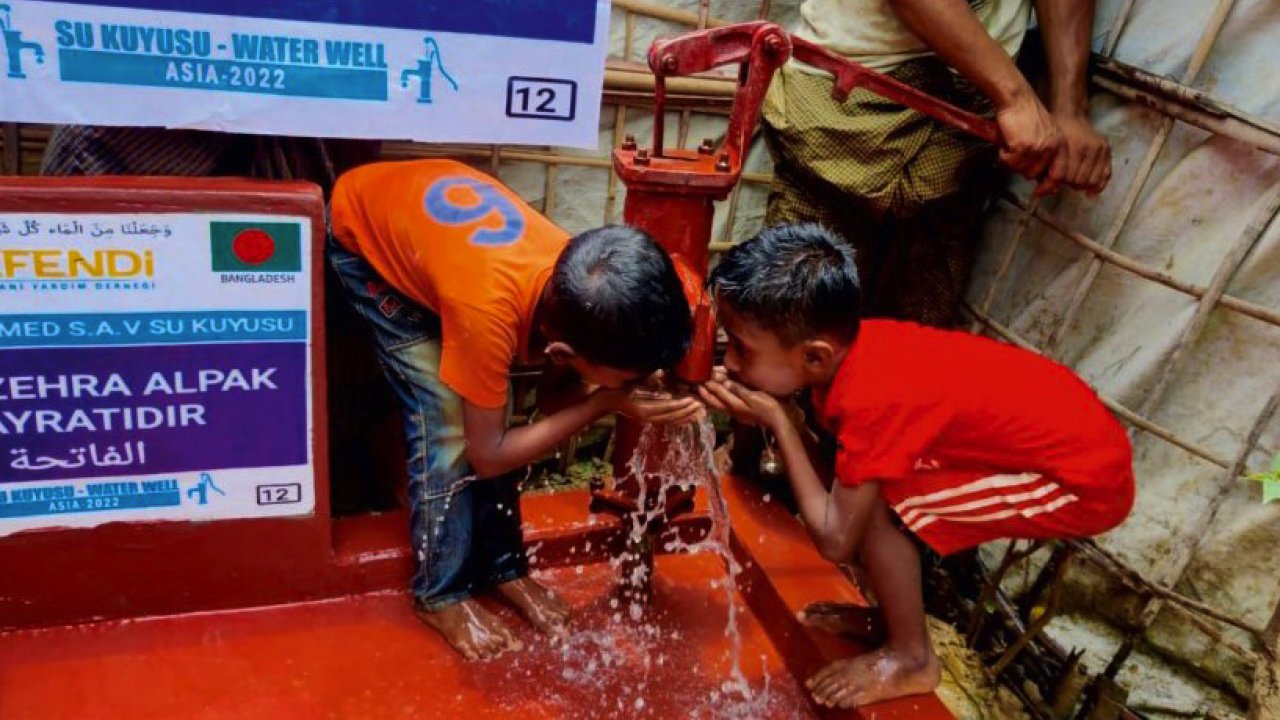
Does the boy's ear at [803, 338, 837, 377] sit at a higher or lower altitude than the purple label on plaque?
higher

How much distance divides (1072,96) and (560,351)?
1.42 metres

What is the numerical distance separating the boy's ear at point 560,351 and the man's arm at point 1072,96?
1.25m

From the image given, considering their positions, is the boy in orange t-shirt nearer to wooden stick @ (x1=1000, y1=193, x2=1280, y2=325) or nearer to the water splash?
the water splash

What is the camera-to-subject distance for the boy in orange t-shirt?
1.78 meters

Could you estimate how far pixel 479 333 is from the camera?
72.7 inches

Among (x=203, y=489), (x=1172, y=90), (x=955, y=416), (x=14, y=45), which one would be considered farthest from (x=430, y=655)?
(x=1172, y=90)

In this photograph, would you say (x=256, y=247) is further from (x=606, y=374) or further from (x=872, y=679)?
(x=872, y=679)

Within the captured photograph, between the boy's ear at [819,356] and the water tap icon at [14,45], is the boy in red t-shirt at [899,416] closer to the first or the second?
the boy's ear at [819,356]

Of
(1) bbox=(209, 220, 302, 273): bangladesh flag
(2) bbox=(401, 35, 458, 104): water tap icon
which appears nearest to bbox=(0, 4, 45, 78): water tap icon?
(1) bbox=(209, 220, 302, 273): bangladesh flag

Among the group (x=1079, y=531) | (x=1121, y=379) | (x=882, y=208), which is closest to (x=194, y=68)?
(x=882, y=208)

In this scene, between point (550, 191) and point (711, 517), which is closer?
point (711, 517)

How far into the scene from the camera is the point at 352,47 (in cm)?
194

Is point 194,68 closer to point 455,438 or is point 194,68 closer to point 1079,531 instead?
point 455,438

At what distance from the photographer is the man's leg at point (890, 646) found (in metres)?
2.11
